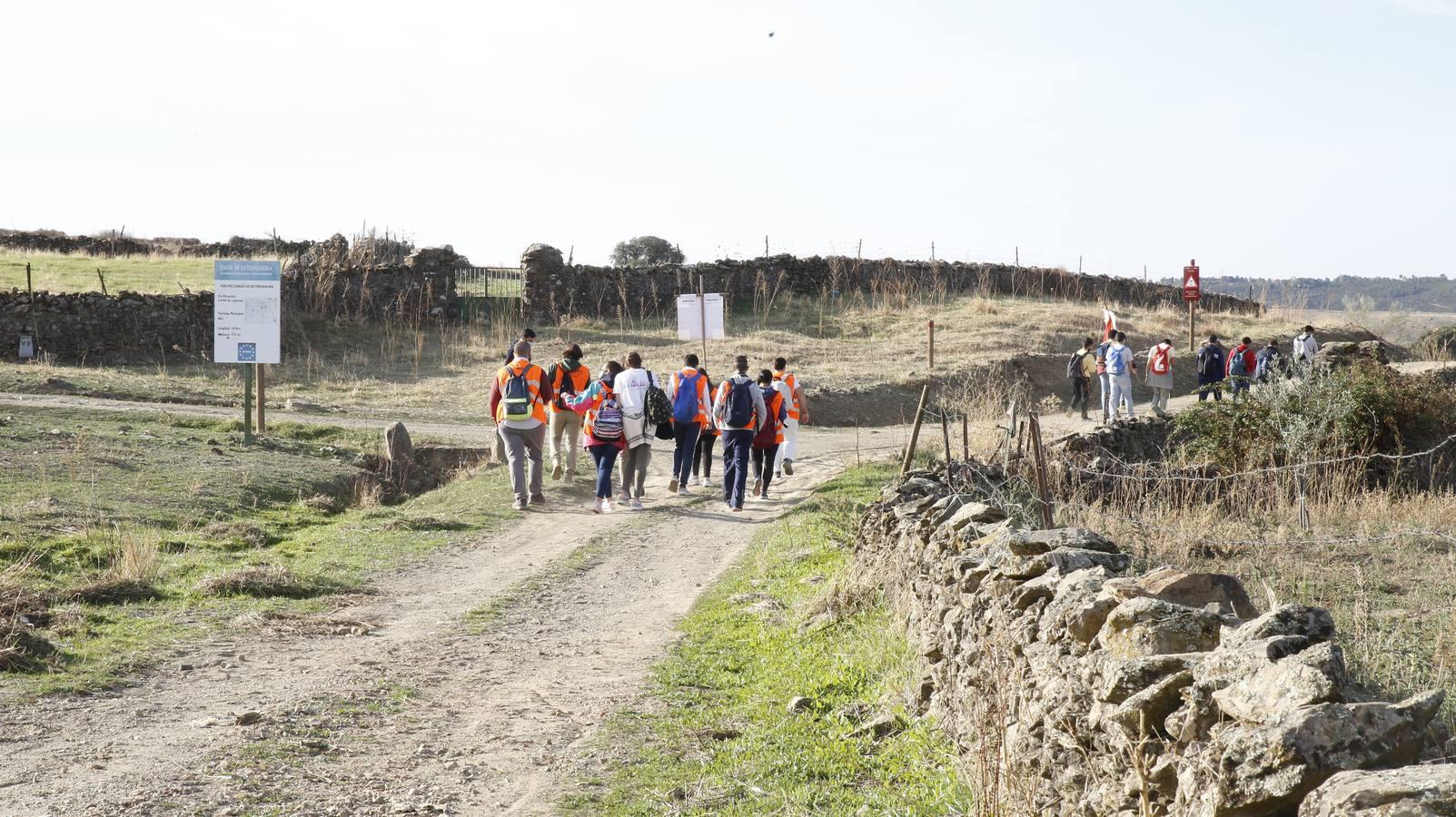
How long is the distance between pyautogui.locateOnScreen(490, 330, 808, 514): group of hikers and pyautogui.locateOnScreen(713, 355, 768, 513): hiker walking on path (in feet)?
0.04

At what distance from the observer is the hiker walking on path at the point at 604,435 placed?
1537 cm

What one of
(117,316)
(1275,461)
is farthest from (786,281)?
(1275,461)

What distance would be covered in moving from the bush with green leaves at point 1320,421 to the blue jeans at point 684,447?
620 centimetres

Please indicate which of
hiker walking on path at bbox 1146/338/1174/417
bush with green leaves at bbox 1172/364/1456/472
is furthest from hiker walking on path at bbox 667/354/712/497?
hiker walking on path at bbox 1146/338/1174/417

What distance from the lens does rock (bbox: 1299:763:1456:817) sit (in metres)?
2.82

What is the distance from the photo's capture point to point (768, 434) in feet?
54.2

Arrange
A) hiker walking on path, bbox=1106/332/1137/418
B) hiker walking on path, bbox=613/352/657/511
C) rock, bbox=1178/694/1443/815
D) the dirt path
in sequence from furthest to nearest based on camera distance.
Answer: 1. hiker walking on path, bbox=1106/332/1137/418
2. hiker walking on path, bbox=613/352/657/511
3. the dirt path
4. rock, bbox=1178/694/1443/815

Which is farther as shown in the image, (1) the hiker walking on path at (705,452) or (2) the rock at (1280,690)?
(1) the hiker walking on path at (705,452)

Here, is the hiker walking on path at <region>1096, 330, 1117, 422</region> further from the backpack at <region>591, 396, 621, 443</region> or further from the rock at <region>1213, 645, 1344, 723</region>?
the rock at <region>1213, 645, 1344, 723</region>

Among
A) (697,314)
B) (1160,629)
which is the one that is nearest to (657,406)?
(697,314)

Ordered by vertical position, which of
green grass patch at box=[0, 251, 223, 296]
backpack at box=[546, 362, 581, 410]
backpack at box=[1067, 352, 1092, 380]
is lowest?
backpack at box=[546, 362, 581, 410]

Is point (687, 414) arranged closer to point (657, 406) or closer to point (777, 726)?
point (657, 406)

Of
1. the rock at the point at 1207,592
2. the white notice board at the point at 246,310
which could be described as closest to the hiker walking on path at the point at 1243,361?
the white notice board at the point at 246,310

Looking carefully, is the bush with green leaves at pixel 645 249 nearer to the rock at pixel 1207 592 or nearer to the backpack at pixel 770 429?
the backpack at pixel 770 429
